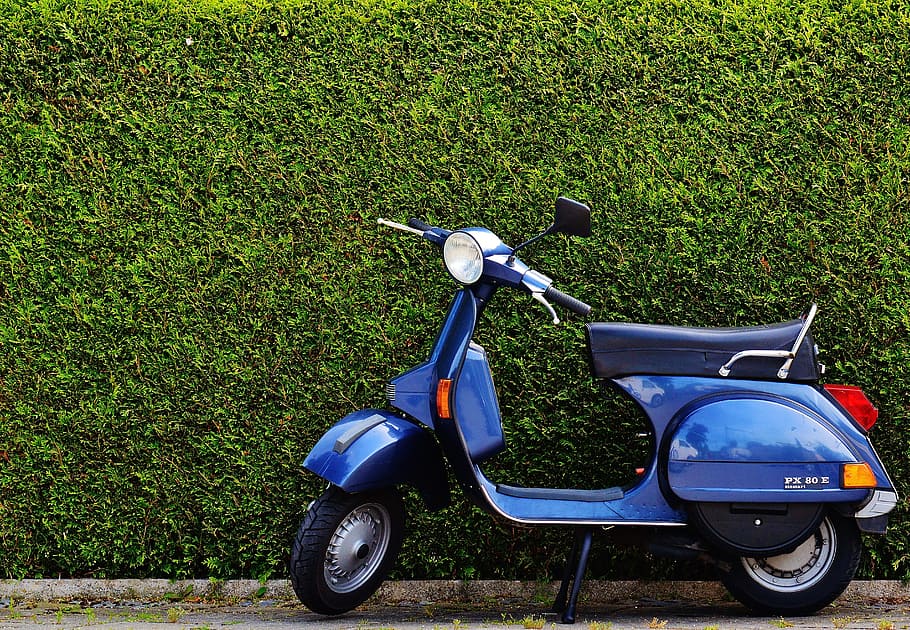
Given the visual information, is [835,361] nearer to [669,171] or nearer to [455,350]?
[669,171]

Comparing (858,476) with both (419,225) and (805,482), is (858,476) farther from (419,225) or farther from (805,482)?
(419,225)

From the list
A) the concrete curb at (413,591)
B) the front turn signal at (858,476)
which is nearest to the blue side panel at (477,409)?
the concrete curb at (413,591)

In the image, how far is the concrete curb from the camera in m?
4.54

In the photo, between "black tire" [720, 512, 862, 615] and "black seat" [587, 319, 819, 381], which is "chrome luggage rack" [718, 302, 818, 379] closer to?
"black seat" [587, 319, 819, 381]

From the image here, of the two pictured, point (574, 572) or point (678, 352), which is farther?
point (574, 572)

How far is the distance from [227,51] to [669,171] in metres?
2.03

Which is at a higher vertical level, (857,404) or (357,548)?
(857,404)

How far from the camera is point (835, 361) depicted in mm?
4465

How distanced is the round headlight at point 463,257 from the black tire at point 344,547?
887 mm

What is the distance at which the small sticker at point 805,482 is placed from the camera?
3.81 metres

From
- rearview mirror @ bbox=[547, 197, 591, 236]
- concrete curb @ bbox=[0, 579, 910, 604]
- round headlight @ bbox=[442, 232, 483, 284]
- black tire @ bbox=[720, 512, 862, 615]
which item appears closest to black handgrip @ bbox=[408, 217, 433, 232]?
round headlight @ bbox=[442, 232, 483, 284]

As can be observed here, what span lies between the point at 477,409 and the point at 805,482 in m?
1.23

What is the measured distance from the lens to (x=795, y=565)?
4.04m

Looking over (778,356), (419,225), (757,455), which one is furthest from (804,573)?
(419,225)
